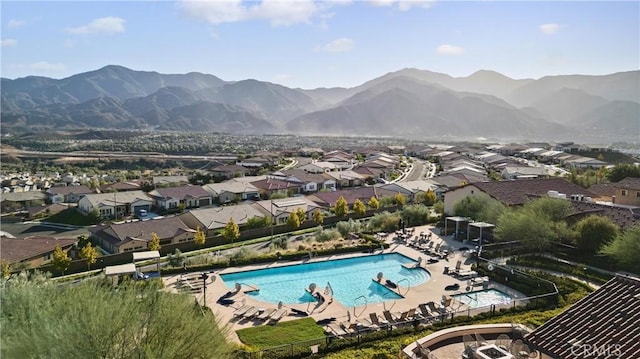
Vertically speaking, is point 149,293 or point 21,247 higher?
point 149,293

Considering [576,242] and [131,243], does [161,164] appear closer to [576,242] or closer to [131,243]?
[131,243]

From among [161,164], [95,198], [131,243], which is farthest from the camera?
[161,164]

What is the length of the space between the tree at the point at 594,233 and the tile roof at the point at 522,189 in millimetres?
7302

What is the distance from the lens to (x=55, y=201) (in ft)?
182

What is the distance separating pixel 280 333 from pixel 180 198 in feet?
117

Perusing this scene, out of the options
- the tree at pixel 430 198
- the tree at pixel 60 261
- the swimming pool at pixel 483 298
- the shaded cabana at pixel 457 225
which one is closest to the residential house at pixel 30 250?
the tree at pixel 60 261

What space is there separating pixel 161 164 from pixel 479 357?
95328 mm

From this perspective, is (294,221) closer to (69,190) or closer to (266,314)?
(266,314)

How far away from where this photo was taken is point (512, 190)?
35.6 meters

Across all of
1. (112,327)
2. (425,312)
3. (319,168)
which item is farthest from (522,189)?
(319,168)

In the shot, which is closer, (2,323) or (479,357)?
(2,323)

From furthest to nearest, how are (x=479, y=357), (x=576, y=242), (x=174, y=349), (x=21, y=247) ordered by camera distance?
(x=21, y=247)
(x=576, y=242)
(x=479, y=357)
(x=174, y=349)

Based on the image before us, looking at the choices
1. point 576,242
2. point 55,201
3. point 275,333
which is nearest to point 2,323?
point 275,333

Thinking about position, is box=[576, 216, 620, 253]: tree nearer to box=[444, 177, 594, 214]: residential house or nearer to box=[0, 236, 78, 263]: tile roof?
box=[444, 177, 594, 214]: residential house
